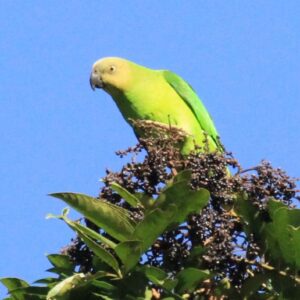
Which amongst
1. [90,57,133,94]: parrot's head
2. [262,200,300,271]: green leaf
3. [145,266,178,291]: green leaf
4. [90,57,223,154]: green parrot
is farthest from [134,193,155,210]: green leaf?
[90,57,133,94]: parrot's head

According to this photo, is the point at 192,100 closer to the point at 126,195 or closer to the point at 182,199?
the point at 126,195

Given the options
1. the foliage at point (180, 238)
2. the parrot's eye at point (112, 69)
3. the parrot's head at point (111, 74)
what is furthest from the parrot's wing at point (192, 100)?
the foliage at point (180, 238)

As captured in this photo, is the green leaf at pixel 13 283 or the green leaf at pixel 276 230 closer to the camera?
the green leaf at pixel 276 230

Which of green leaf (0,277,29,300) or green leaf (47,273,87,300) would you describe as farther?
green leaf (0,277,29,300)

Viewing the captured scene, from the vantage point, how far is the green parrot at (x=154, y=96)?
7020mm

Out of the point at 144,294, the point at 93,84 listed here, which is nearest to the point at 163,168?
the point at 144,294

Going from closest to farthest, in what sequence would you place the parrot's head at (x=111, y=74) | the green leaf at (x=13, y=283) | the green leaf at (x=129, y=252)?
the green leaf at (x=129, y=252) < the green leaf at (x=13, y=283) < the parrot's head at (x=111, y=74)

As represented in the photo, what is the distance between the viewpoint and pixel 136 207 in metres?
3.51

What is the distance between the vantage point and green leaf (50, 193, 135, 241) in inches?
130

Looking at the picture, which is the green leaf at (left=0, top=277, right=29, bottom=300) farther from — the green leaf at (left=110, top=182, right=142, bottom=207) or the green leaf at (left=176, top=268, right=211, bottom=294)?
the green leaf at (left=176, top=268, right=211, bottom=294)

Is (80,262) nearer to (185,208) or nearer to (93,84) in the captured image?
(185,208)

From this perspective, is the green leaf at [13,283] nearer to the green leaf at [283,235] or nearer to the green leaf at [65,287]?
the green leaf at [65,287]

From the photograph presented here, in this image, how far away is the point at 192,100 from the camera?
735cm

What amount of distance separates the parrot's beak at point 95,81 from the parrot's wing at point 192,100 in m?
0.74
